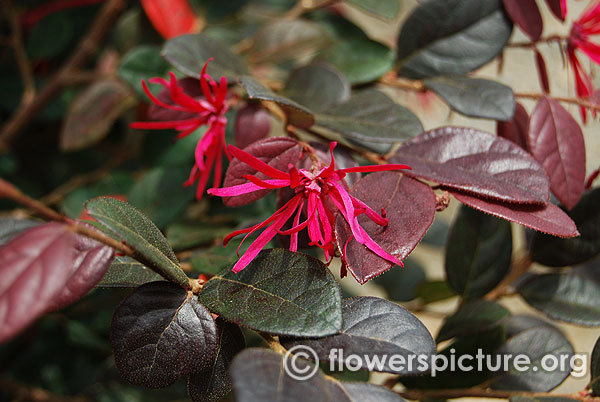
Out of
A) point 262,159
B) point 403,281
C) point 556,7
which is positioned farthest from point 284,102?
point 403,281

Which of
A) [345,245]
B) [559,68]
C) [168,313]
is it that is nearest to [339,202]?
[345,245]

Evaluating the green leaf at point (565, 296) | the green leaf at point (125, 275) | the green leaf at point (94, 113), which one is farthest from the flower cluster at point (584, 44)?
the green leaf at point (94, 113)

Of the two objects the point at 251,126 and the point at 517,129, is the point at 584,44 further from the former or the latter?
the point at 251,126

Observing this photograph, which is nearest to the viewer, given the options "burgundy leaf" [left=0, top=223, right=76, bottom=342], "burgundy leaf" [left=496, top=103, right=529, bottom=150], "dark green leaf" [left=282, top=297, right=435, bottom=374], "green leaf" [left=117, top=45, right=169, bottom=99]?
"burgundy leaf" [left=0, top=223, right=76, bottom=342]

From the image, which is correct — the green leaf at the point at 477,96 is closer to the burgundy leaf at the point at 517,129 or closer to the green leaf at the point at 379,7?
the burgundy leaf at the point at 517,129

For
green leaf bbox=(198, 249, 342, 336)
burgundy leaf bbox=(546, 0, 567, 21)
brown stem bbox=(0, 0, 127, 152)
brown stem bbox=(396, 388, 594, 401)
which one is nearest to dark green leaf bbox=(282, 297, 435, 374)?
green leaf bbox=(198, 249, 342, 336)

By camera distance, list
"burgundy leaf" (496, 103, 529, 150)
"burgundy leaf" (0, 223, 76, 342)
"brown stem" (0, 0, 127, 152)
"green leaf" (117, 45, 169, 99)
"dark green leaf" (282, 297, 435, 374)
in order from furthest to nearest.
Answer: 1. "brown stem" (0, 0, 127, 152)
2. "green leaf" (117, 45, 169, 99)
3. "burgundy leaf" (496, 103, 529, 150)
4. "dark green leaf" (282, 297, 435, 374)
5. "burgundy leaf" (0, 223, 76, 342)

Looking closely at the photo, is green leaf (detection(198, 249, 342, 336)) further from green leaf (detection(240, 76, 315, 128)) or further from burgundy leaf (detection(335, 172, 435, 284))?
green leaf (detection(240, 76, 315, 128))
